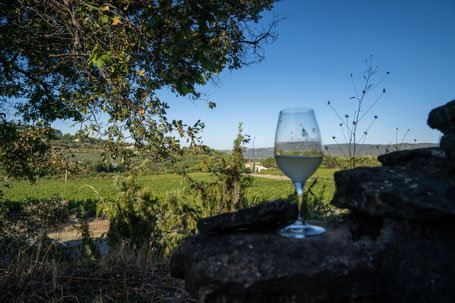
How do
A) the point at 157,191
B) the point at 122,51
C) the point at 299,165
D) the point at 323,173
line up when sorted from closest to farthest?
1. the point at 299,165
2. the point at 122,51
3. the point at 157,191
4. the point at 323,173

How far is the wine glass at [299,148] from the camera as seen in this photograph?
1.36m

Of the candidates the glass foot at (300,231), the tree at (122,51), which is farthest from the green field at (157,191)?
the glass foot at (300,231)

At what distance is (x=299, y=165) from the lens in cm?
136

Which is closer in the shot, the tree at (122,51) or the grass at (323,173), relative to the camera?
the tree at (122,51)

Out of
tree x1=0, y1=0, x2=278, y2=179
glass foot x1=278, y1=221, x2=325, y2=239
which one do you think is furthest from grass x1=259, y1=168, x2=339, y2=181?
glass foot x1=278, y1=221, x2=325, y2=239

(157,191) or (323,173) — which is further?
(323,173)

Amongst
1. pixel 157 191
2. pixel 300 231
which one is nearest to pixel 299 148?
pixel 300 231

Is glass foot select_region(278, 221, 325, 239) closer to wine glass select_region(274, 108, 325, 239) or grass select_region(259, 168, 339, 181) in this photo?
wine glass select_region(274, 108, 325, 239)

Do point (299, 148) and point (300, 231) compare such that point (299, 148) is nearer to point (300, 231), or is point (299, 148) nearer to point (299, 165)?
point (299, 165)

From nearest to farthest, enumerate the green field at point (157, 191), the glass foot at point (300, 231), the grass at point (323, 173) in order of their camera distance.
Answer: the glass foot at point (300, 231) → the green field at point (157, 191) → the grass at point (323, 173)

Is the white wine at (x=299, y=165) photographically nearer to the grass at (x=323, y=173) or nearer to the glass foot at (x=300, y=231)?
the glass foot at (x=300, y=231)

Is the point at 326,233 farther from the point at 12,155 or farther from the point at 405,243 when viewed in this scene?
the point at 12,155

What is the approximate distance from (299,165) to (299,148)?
0.09 meters

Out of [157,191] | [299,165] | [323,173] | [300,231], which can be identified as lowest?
[157,191]
